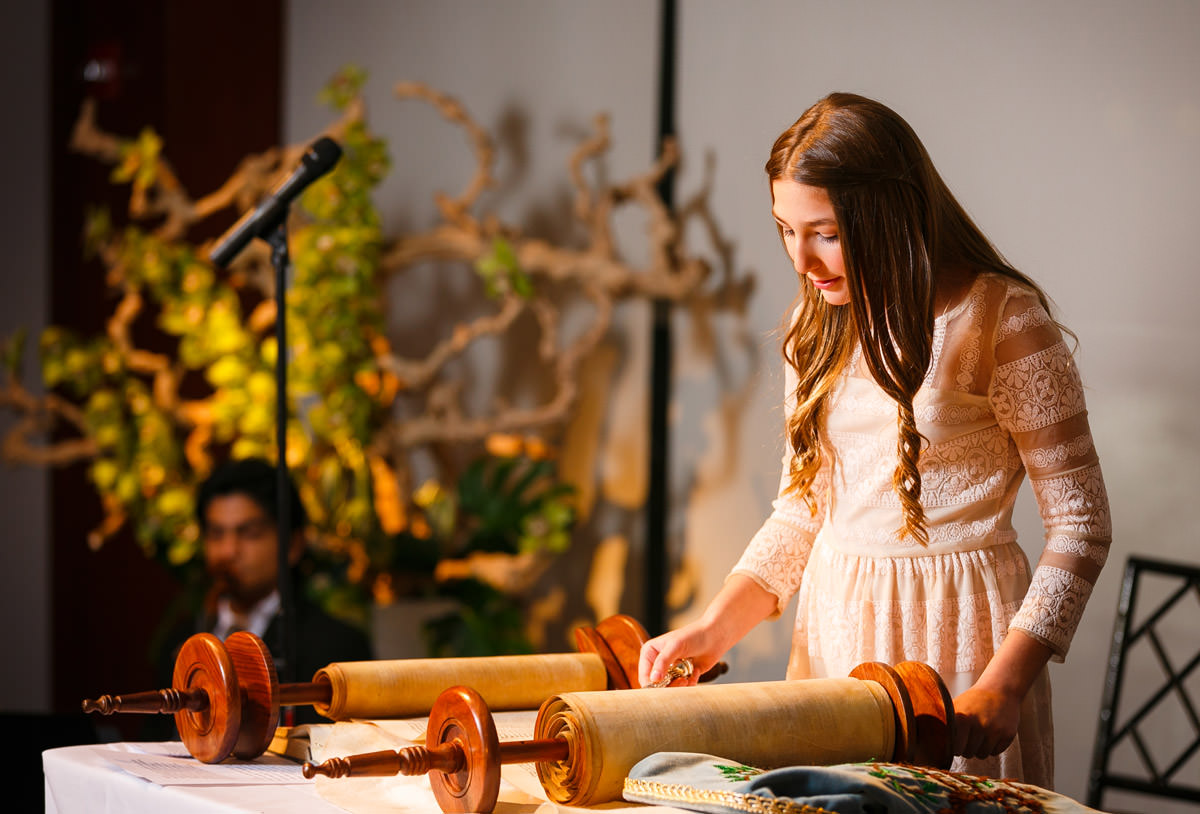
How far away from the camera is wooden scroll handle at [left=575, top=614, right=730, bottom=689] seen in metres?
1.43

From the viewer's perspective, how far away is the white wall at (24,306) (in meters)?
4.18

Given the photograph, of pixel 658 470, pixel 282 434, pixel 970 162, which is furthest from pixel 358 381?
pixel 970 162

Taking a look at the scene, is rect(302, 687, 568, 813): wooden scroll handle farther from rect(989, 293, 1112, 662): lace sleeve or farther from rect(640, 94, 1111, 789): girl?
rect(989, 293, 1112, 662): lace sleeve

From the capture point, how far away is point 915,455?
137 centimetres

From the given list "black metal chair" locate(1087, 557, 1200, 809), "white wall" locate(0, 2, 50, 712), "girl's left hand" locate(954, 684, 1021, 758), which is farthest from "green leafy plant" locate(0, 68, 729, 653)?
"girl's left hand" locate(954, 684, 1021, 758)

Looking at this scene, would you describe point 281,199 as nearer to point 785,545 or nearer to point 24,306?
point 785,545

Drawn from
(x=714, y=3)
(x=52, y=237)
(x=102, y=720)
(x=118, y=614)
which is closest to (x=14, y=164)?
(x=52, y=237)

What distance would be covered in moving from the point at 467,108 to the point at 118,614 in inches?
78.5

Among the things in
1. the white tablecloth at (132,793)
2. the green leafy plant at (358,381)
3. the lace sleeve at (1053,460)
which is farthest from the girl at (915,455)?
the green leafy plant at (358,381)

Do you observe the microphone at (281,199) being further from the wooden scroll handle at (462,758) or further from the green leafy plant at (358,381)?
the wooden scroll handle at (462,758)

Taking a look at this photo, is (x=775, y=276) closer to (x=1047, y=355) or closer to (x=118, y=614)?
(x=1047, y=355)

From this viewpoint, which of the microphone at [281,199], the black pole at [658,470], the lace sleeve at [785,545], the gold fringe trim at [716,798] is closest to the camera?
the gold fringe trim at [716,798]

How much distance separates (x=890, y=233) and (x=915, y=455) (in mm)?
239

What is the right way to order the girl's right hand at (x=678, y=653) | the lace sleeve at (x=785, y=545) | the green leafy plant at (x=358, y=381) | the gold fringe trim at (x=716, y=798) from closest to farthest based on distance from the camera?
the gold fringe trim at (x=716, y=798) → the girl's right hand at (x=678, y=653) → the lace sleeve at (x=785, y=545) → the green leafy plant at (x=358, y=381)
